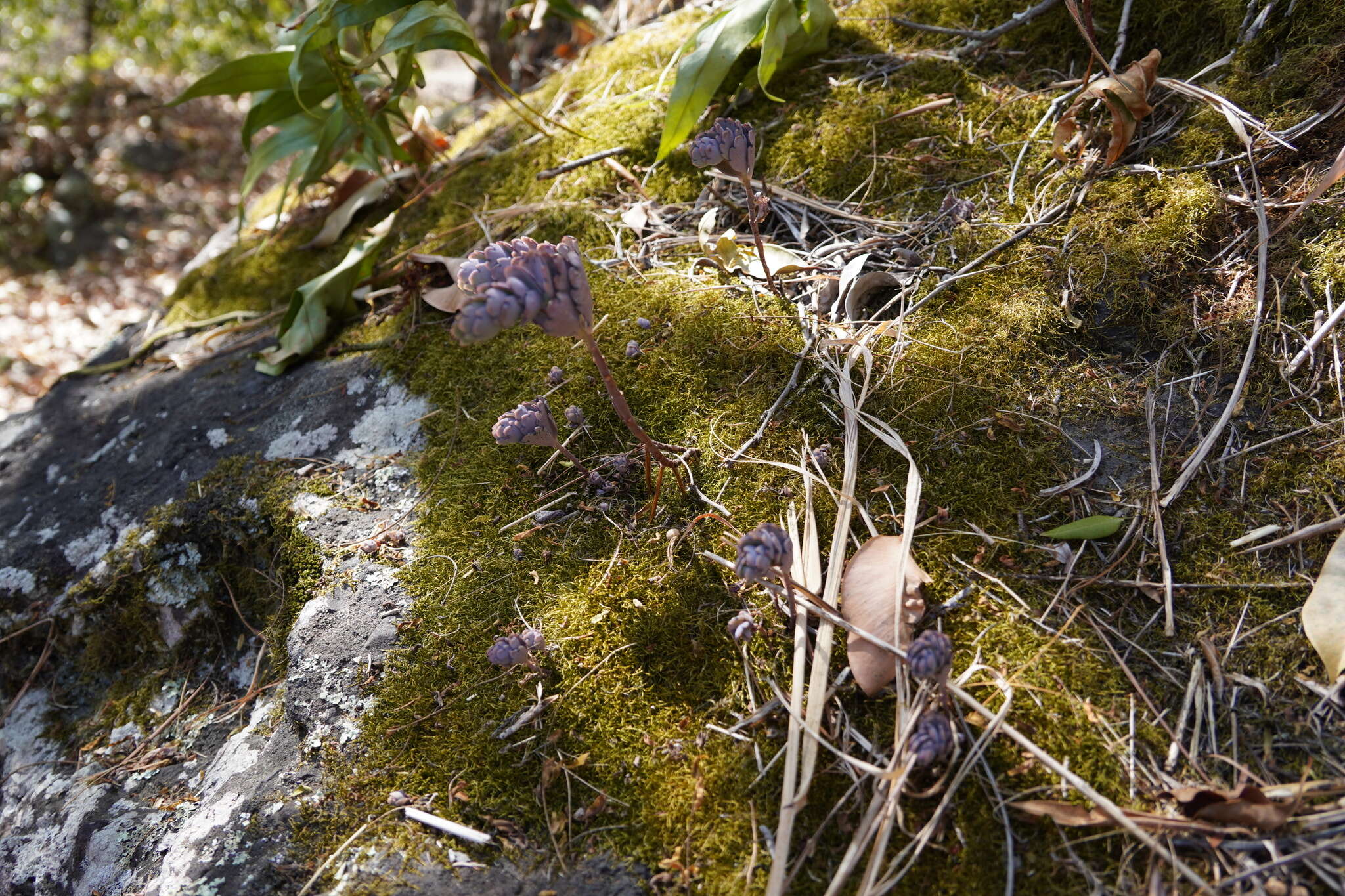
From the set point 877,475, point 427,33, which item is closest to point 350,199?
point 427,33

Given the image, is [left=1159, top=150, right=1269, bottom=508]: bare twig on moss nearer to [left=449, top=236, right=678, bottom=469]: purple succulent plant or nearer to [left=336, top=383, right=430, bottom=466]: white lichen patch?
[left=449, top=236, right=678, bottom=469]: purple succulent plant

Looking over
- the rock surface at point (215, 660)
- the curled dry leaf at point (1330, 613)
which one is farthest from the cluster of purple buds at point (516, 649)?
the curled dry leaf at point (1330, 613)

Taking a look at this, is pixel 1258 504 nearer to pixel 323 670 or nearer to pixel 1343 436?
pixel 1343 436

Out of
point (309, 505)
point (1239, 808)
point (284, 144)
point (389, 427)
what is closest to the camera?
point (1239, 808)

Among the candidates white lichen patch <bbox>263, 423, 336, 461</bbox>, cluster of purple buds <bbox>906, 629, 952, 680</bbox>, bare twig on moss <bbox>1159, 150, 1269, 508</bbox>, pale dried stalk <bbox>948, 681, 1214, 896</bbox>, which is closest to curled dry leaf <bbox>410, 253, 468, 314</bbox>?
white lichen patch <bbox>263, 423, 336, 461</bbox>

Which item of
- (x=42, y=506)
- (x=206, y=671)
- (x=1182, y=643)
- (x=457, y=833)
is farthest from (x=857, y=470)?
(x=42, y=506)

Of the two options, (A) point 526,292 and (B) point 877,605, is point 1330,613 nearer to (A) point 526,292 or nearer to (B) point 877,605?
(B) point 877,605
